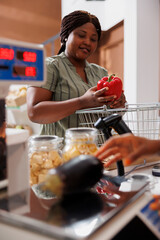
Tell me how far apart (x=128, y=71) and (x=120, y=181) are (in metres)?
2.41

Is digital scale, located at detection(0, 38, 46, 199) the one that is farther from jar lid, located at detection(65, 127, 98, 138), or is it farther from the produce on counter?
the produce on counter

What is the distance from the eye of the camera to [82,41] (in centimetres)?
147

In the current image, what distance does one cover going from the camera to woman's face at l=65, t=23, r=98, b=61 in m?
1.47

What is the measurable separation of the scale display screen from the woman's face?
2.68 feet

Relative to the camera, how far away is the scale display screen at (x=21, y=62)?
628 mm

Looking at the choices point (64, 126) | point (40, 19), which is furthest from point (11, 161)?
point (40, 19)

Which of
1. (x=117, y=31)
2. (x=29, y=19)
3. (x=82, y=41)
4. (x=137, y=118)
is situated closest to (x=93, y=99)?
(x=137, y=118)

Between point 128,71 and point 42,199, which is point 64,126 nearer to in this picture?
point 42,199

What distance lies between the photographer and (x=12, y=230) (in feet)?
1.92

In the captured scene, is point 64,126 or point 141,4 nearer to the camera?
point 64,126

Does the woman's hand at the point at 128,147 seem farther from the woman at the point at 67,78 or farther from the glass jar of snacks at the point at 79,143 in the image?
the woman at the point at 67,78

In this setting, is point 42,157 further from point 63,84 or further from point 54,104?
point 63,84

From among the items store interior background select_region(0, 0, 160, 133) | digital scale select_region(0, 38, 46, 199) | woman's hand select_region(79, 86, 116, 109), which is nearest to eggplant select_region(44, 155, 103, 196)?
digital scale select_region(0, 38, 46, 199)

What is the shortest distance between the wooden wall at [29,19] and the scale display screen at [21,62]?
3.34 meters
